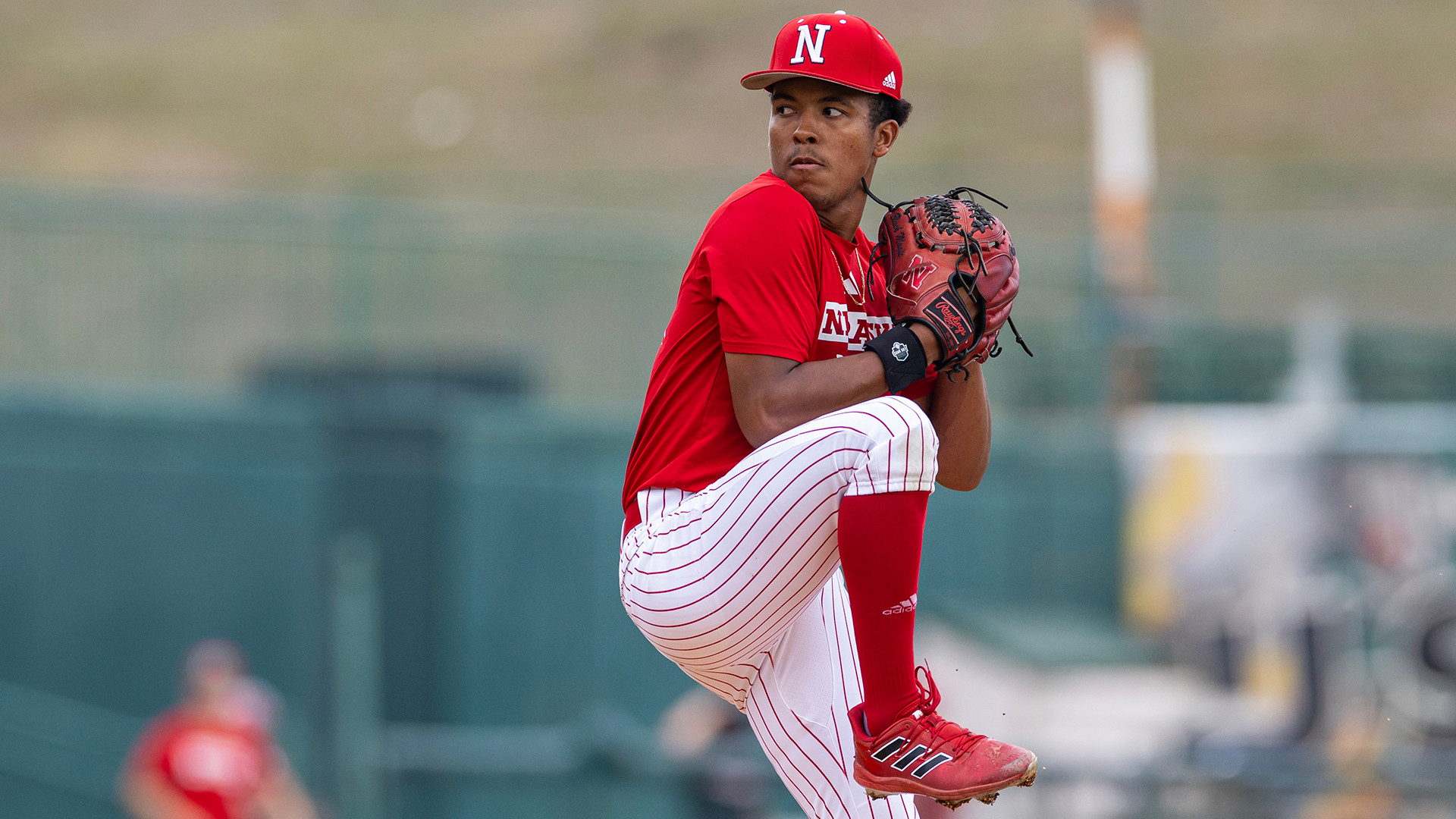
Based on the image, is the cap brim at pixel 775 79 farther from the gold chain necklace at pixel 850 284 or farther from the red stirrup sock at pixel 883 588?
the red stirrup sock at pixel 883 588

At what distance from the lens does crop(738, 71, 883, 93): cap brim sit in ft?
10.4

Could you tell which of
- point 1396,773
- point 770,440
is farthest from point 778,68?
point 1396,773

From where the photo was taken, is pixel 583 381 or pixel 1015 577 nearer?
pixel 1015 577

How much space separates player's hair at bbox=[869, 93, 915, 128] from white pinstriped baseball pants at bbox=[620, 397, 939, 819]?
0.63 meters

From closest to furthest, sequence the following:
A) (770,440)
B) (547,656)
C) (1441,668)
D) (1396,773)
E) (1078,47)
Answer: (770,440), (1396,773), (1441,668), (547,656), (1078,47)

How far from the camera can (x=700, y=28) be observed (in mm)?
32906

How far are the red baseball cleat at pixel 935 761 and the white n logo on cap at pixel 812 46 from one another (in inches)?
48.9

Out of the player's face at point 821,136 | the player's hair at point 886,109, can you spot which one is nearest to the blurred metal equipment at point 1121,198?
the player's hair at point 886,109

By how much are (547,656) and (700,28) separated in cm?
2439

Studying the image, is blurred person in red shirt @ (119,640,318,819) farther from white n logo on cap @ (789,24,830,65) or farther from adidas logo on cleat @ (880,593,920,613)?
white n logo on cap @ (789,24,830,65)

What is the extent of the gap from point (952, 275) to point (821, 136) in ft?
1.28

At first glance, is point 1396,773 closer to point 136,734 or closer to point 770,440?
point 770,440

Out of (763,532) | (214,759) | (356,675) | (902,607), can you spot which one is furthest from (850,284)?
(356,675)

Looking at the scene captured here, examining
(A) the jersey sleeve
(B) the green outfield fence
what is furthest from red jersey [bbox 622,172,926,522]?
(B) the green outfield fence
